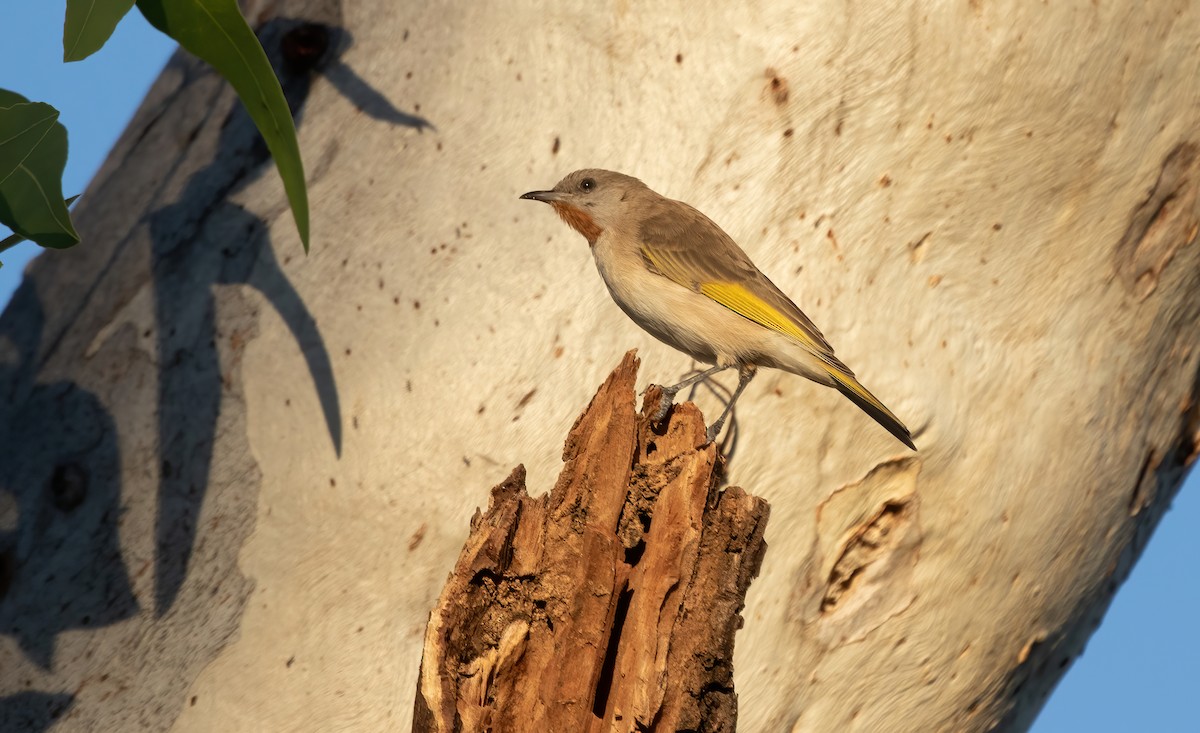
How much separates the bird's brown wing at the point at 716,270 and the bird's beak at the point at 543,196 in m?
0.33

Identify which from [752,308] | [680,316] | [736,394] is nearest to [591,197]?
[680,316]

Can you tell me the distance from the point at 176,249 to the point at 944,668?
2.49 meters

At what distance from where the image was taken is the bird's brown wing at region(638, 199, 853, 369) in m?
3.31

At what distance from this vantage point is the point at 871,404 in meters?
3.20

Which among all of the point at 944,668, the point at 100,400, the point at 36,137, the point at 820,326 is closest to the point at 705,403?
the point at 820,326

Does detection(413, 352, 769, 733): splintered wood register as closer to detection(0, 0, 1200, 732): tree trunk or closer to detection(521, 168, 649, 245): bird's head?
detection(0, 0, 1200, 732): tree trunk

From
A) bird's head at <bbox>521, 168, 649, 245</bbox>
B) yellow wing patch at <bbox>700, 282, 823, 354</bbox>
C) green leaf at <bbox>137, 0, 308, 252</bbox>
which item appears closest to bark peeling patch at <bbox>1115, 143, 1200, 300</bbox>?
yellow wing patch at <bbox>700, 282, 823, 354</bbox>

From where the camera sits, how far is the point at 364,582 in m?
3.02

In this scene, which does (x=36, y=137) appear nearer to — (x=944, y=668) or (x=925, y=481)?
(x=925, y=481)

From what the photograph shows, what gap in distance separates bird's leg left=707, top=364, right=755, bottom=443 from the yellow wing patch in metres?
0.16

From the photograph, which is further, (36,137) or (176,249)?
(176,249)

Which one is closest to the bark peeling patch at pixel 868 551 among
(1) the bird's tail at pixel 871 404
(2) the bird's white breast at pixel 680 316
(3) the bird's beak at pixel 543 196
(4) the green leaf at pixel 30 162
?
(1) the bird's tail at pixel 871 404

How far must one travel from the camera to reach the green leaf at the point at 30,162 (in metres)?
2.69

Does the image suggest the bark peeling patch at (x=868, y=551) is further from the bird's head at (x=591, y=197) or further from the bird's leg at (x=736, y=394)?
the bird's head at (x=591, y=197)
